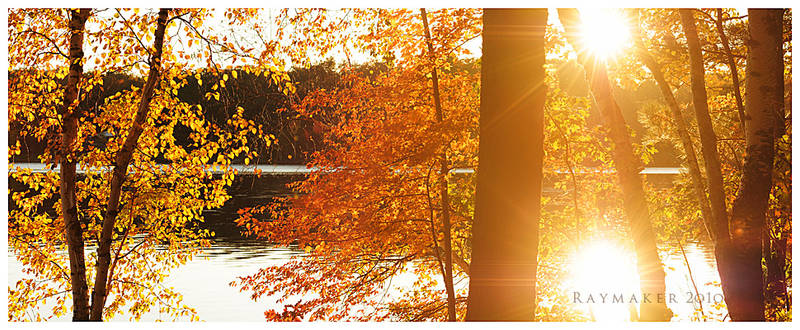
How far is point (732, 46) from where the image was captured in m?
12.7

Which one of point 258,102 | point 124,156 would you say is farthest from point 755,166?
point 124,156

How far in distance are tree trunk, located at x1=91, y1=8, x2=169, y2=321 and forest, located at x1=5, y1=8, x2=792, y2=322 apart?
24 millimetres

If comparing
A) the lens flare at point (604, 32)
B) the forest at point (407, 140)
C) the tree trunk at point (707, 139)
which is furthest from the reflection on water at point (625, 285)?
the lens flare at point (604, 32)

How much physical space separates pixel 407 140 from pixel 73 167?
14.9 feet

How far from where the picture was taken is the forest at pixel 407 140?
5168 mm

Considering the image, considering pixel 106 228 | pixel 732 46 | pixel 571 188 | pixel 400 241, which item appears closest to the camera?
pixel 106 228

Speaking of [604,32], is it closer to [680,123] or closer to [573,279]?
[680,123]

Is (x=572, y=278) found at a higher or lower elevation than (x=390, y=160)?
lower

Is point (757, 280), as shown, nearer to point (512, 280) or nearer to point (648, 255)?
point (648, 255)

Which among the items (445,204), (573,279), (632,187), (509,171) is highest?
(509,171)

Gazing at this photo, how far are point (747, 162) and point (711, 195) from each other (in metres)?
2.23

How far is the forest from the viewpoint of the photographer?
17.0ft

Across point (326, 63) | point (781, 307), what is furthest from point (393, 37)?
point (781, 307)

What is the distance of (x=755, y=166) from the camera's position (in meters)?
6.36
